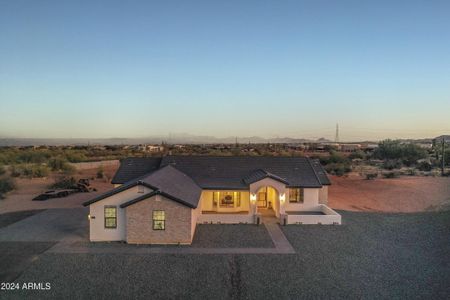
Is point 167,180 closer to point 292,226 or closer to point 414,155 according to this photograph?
point 292,226

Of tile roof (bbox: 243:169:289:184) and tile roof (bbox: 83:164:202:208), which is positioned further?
tile roof (bbox: 243:169:289:184)

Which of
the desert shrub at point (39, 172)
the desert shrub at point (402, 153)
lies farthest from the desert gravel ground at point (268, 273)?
the desert shrub at point (402, 153)

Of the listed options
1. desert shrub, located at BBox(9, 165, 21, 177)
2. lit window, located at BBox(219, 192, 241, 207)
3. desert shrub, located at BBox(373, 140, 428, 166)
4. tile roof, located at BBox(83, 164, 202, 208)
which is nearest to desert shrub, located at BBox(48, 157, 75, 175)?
desert shrub, located at BBox(9, 165, 21, 177)

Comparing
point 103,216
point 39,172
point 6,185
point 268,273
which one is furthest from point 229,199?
point 39,172

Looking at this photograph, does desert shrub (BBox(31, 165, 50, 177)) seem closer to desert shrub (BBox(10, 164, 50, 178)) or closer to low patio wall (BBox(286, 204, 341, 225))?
desert shrub (BBox(10, 164, 50, 178))

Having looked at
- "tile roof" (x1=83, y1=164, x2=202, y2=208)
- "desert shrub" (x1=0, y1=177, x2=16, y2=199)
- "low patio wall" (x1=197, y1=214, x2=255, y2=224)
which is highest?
"tile roof" (x1=83, y1=164, x2=202, y2=208)

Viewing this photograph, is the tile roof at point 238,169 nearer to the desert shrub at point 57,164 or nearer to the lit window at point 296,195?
the lit window at point 296,195

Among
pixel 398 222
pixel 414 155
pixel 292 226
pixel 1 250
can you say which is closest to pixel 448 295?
pixel 292 226

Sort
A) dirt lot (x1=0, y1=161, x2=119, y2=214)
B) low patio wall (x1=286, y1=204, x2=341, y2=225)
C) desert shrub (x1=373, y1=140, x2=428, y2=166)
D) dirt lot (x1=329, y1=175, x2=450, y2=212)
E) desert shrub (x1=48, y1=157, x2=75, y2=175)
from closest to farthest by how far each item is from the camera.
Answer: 1. low patio wall (x1=286, y1=204, x2=341, y2=225)
2. dirt lot (x1=0, y1=161, x2=119, y2=214)
3. dirt lot (x1=329, y1=175, x2=450, y2=212)
4. desert shrub (x1=48, y1=157, x2=75, y2=175)
5. desert shrub (x1=373, y1=140, x2=428, y2=166)
